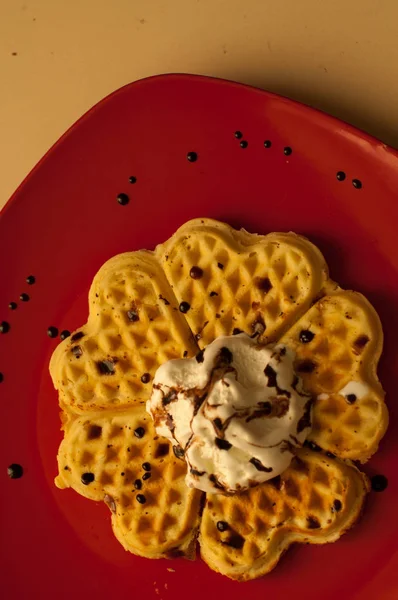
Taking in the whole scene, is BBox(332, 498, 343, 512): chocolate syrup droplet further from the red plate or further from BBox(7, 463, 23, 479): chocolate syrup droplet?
BBox(7, 463, 23, 479): chocolate syrup droplet

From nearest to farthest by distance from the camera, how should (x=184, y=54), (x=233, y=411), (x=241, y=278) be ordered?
(x=233, y=411) → (x=241, y=278) → (x=184, y=54)

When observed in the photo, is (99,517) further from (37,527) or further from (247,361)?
(247,361)

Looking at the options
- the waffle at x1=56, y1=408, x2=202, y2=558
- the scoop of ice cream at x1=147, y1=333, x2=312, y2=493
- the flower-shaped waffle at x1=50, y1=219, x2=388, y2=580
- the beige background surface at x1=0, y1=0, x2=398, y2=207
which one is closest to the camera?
the scoop of ice cream at x1=147, y1=333, x2=312, y2=493

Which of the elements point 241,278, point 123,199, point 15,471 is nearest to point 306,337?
point 241,278

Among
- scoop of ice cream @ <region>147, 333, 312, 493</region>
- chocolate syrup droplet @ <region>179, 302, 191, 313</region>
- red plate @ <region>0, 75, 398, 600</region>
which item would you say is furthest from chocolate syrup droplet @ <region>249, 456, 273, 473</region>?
chocolate syrup droplet @ <region>179, 302, 191, 313</region>

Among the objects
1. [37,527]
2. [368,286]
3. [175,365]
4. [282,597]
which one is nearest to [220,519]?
[282,597]

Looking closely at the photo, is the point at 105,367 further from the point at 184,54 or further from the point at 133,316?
the point at 184,54
